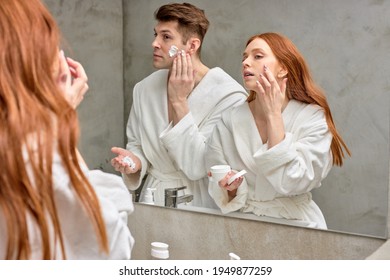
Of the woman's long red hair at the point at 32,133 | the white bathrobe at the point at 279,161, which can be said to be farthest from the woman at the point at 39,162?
the white bathrobe at the point at 279,161

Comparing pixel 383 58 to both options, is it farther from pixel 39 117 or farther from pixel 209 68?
pixel 39 117

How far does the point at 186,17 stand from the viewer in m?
1.40

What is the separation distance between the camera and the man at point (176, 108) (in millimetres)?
1386

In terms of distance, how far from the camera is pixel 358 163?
123 cm

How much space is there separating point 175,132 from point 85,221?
67 centimetres

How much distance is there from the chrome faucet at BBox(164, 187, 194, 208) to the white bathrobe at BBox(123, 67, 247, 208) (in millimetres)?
13

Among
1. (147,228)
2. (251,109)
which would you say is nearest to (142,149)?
(147,228)

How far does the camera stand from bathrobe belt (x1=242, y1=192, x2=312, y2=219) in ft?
4.24

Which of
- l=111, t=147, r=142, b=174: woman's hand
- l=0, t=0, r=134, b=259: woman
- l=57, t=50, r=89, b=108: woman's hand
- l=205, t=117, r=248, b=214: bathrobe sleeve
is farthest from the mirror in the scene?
l=0, t=0, r=134, b=259: woman

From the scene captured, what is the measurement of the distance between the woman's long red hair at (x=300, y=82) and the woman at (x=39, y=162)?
607 mm

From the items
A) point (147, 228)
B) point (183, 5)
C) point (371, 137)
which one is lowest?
point (147, 228)

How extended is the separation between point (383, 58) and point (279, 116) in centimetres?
26

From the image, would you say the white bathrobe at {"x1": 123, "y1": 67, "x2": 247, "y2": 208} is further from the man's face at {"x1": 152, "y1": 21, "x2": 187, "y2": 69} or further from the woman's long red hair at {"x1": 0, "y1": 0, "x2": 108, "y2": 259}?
the woman's long red hair at {"x1": 0, "y1": 0, "x2": 108, "y2": 259}

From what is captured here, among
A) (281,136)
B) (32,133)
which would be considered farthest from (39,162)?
(281,136)
